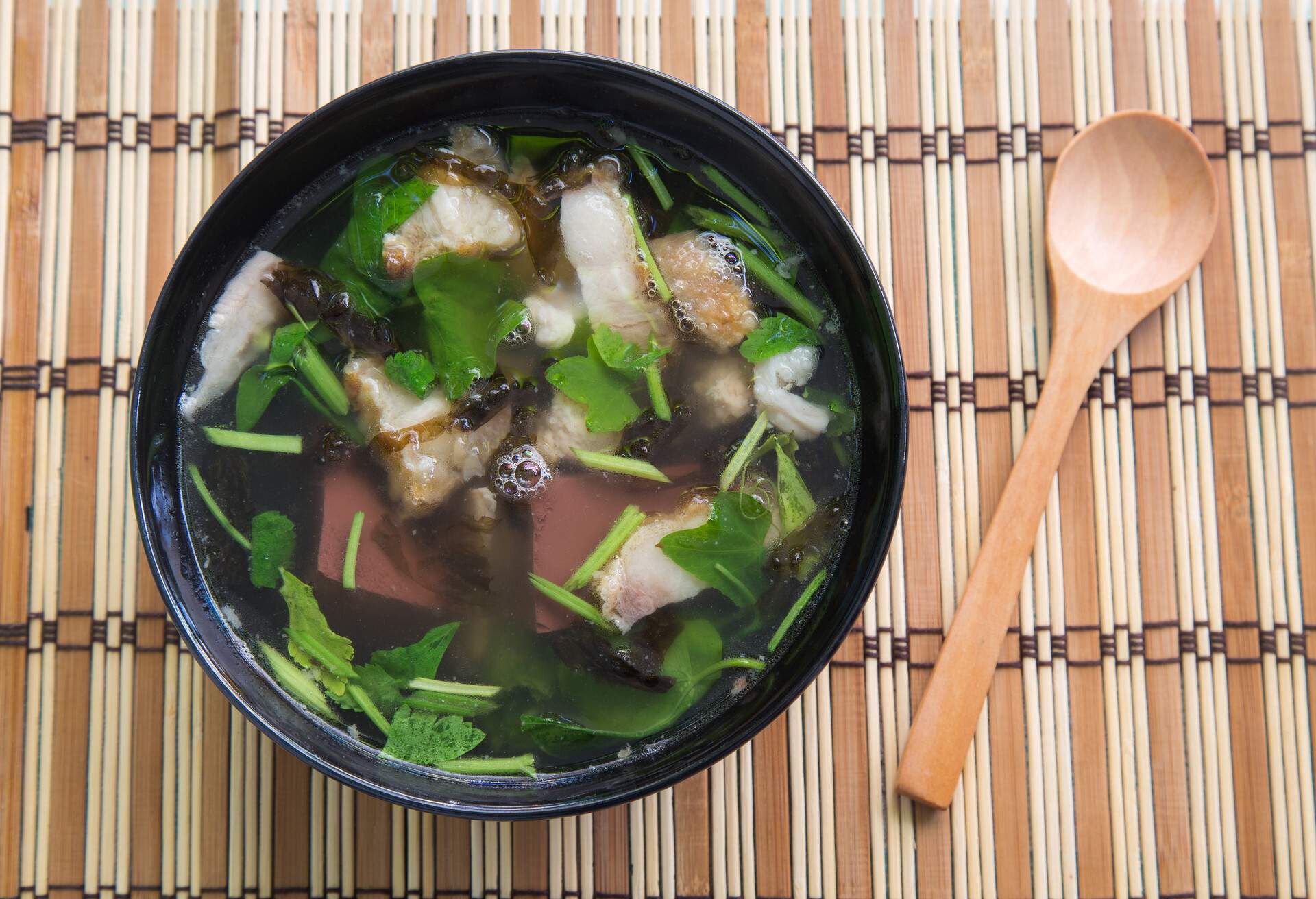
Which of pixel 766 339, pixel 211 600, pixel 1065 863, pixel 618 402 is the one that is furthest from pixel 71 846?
pixel 1065 863

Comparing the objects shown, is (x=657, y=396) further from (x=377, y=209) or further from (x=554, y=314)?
(x=377, y=209)

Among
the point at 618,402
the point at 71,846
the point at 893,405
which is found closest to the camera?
the point at 893,405

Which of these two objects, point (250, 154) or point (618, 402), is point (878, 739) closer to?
point (618, 402)

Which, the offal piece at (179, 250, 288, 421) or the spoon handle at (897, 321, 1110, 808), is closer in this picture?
the offal piece at (179, 250, 288, 421)

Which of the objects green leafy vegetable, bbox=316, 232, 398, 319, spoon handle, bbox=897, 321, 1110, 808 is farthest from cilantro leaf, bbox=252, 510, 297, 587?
spoon handle, bbox=897, 321, 1110, 808

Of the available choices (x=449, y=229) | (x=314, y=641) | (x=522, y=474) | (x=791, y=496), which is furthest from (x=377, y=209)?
(x=791, y=496)

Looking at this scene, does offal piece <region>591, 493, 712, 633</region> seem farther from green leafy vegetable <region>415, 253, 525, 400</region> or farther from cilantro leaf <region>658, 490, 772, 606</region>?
green leafy vegetable <region>415, 253, 525, 400</region>
